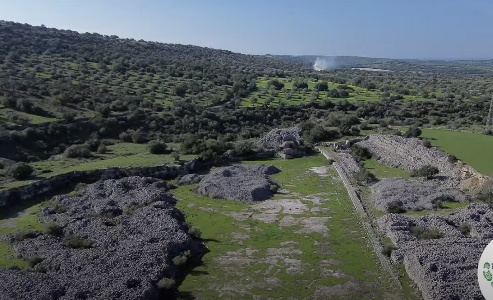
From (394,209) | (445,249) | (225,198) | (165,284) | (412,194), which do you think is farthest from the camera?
(225,198)

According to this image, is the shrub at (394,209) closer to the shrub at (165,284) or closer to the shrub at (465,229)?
the shrub at (465,229)

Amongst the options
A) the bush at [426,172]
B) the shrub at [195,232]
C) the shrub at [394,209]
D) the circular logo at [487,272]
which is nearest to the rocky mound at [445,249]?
the shrub at [394,209]

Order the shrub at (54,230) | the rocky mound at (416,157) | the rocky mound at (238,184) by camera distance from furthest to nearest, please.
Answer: the rocky mound at (416,157)
the rocky mound at (238,184)
the shrub at (54,230)

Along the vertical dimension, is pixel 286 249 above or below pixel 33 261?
below

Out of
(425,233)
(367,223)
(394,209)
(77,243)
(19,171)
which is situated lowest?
(367,223)

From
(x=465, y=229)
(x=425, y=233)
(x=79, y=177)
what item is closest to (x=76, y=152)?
(x=79, y=177)

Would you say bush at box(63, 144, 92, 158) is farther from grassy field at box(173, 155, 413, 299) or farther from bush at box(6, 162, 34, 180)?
grassy field at box(173, 155, 413, 299)

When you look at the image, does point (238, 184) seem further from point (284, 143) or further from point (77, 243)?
point (77, 243)
